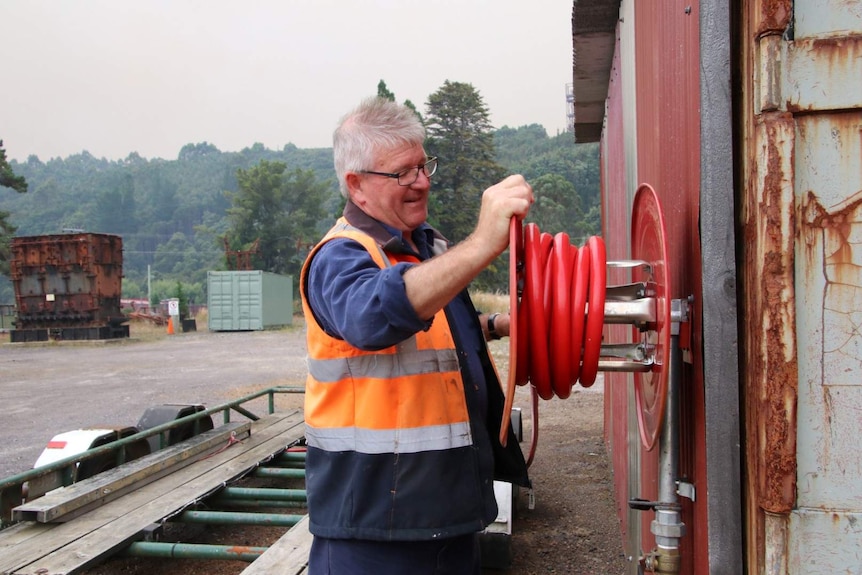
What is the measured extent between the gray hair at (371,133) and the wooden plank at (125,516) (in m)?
2.74

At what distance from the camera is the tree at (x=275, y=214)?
61531mm

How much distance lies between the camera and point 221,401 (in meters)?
12.6

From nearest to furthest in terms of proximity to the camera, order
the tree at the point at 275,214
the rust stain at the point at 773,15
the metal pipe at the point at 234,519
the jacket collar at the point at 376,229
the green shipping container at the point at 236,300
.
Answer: the rust stain at the point at 773,15, the jacket collar at the point at 376,229, the metal pipe at the point at 234,519, the green shipping container at the point at 236,300, the tree at the point at 275,214

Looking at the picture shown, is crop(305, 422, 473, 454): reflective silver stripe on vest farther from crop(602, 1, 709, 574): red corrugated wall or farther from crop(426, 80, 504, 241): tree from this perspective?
crop(426, 80, 504, 241): tree

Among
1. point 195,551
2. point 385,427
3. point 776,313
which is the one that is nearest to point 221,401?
point 195,551

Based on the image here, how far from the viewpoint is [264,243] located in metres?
61.3

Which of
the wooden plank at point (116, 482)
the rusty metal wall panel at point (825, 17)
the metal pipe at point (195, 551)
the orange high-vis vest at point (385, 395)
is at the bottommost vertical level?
the metal pipe at point (195, 551)

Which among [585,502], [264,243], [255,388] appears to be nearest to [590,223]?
[264,243]

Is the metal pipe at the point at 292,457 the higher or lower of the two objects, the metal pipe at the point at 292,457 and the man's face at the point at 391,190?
the lower

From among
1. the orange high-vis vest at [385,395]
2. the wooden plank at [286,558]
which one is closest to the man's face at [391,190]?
the orange high-vis vest at [385,395]

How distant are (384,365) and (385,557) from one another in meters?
0.55

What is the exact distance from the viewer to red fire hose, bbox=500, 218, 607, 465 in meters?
1.73

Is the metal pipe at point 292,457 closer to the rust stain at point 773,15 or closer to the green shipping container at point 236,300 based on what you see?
the rust stain at point 773,15

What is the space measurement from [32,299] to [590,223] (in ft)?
154
